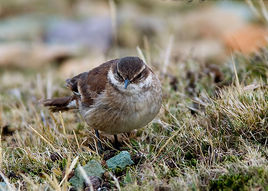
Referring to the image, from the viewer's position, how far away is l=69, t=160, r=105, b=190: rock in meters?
3.89

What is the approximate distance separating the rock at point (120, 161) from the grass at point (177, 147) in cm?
8

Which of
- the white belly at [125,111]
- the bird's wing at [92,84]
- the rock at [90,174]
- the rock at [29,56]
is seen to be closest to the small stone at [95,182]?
the rock at [90,174]

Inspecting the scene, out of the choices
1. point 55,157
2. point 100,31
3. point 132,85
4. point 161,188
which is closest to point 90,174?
point 55,157

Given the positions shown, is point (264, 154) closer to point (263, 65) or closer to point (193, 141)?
point (193, 141)

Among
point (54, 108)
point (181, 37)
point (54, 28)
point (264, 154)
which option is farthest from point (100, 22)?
point (264, 154)

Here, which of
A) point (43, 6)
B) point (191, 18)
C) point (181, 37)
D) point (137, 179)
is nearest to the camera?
point (137, 179)

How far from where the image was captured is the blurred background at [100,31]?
12352 millimetres

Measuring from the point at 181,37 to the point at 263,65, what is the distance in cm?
940

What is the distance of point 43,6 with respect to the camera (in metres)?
18.9

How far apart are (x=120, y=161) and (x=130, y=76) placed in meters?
0.92

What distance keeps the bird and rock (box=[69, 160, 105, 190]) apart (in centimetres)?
64

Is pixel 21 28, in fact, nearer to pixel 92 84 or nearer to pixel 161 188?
pixel 92 84

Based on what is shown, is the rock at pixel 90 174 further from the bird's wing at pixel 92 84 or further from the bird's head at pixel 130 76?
the bird's wing at pixel 92 84

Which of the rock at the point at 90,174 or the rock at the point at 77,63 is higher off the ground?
the rock at the point at 90,174
